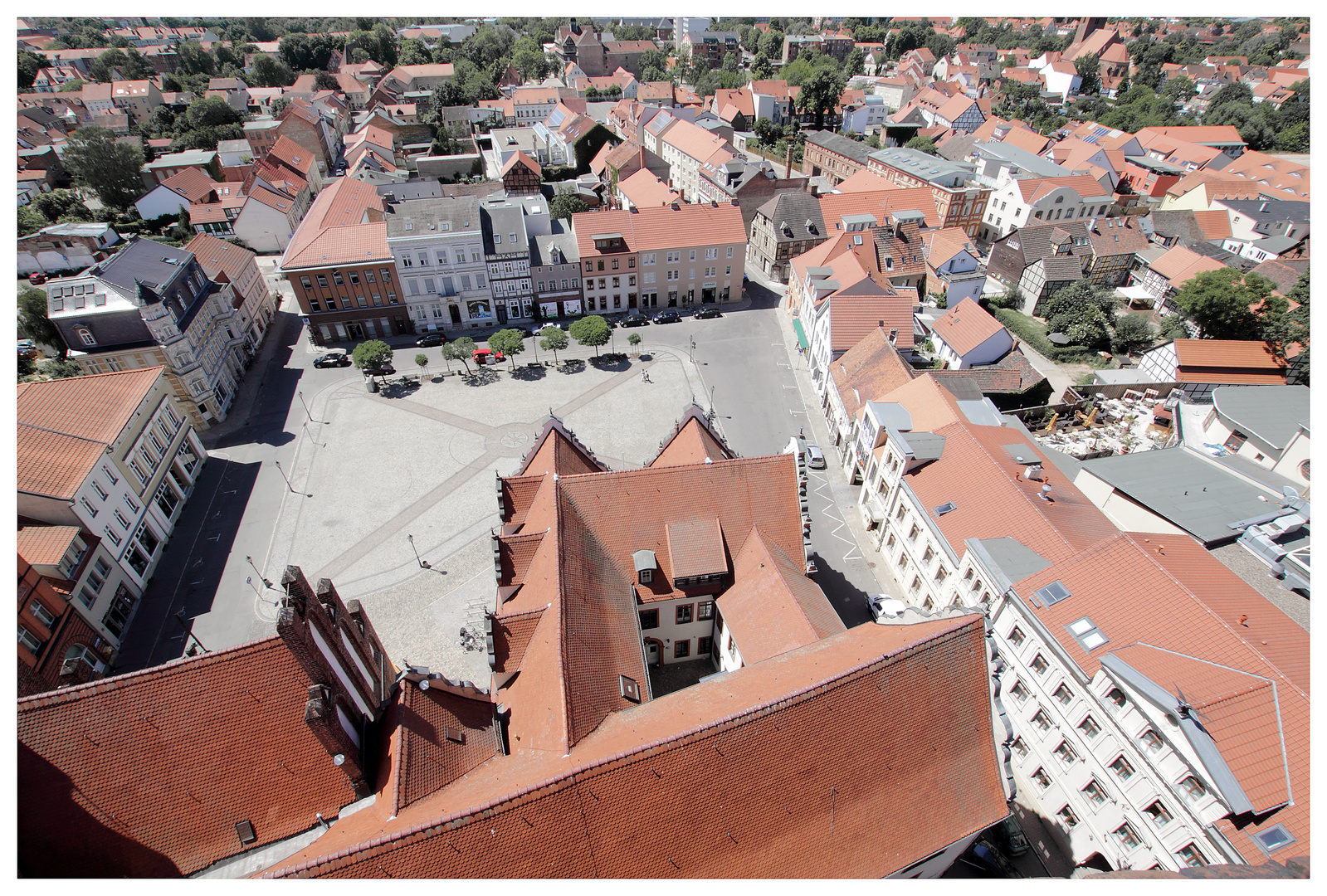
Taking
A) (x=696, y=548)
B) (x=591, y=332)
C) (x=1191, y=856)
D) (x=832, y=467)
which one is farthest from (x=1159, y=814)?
(x=591, y=332)

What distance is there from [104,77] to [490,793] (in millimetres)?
251521

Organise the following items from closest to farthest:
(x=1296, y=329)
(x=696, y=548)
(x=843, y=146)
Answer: (x=696, y=548), (x=1296, y=329), (x=843, y=146)

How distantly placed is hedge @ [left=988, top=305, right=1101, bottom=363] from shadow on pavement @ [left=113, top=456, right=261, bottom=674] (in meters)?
78.2

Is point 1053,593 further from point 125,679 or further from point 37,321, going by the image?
point 37,321

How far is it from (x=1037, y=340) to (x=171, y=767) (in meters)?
78.9

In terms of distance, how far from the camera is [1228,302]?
5966 centimetres

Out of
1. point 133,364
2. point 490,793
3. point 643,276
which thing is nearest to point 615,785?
point 490,793

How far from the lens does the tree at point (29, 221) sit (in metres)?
91.2

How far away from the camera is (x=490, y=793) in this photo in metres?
19.0

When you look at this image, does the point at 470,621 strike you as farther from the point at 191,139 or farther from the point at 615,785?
the point at 191,139

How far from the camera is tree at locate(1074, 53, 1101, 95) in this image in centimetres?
18200

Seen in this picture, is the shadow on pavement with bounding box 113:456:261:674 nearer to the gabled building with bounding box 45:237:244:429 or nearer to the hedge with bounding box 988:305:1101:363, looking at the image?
the gabled building with bounding box 45:237:244:429

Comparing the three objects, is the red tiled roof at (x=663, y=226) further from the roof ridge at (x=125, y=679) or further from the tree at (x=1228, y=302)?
the roof ridge at (x=125, y=679)
